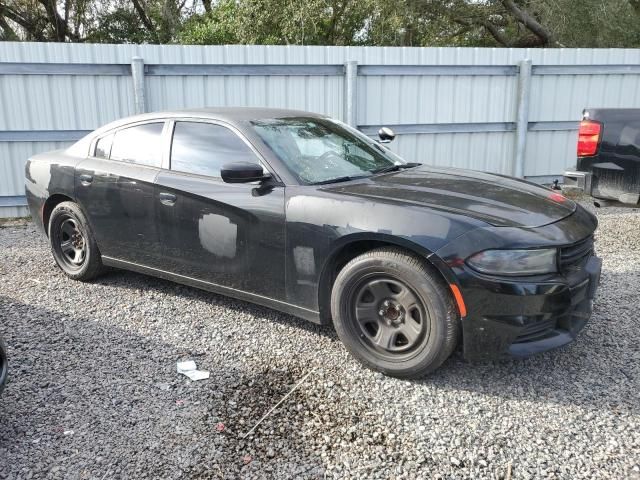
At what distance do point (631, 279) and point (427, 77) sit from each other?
496 centimetres

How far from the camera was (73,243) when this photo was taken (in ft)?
16.4

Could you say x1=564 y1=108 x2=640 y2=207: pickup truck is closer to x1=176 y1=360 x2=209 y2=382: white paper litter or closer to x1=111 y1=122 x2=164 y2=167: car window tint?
x1=111 y1=122 x2=164 y2=167: car window tint

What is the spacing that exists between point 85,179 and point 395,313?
292cm

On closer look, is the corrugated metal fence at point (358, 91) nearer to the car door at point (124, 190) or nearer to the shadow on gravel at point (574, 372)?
the car door at point (124, 190)

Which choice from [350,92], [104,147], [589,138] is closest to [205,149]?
[104,147]

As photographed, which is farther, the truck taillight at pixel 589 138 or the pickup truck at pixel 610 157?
the truck taillight at pixel 589 138

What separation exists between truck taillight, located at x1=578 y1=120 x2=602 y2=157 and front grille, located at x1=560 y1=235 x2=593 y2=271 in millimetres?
2267

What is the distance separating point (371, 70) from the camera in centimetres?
855

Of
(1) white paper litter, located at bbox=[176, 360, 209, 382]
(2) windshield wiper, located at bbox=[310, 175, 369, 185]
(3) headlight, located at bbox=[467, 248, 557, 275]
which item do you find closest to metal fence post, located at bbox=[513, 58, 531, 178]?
(2) windshield wiper, located at bbox=[310, 175, 369, 185]

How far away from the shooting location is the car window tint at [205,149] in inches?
154

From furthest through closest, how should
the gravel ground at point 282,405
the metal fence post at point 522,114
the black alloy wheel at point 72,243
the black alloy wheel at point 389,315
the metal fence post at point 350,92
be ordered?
the metal fence post at point 522,114 → the metal fence post at point 350,92 → the black alloy wheel at point 72,243 → the black alloy wheel at point 389,315 → the gravel ground at point 282,405

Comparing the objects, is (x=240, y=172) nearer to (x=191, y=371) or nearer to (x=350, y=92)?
(x=191, y=371)

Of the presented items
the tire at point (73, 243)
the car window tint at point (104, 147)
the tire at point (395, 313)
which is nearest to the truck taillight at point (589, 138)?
the tire at point (395, 313)

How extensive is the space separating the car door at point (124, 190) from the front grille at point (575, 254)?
9.18 feet
